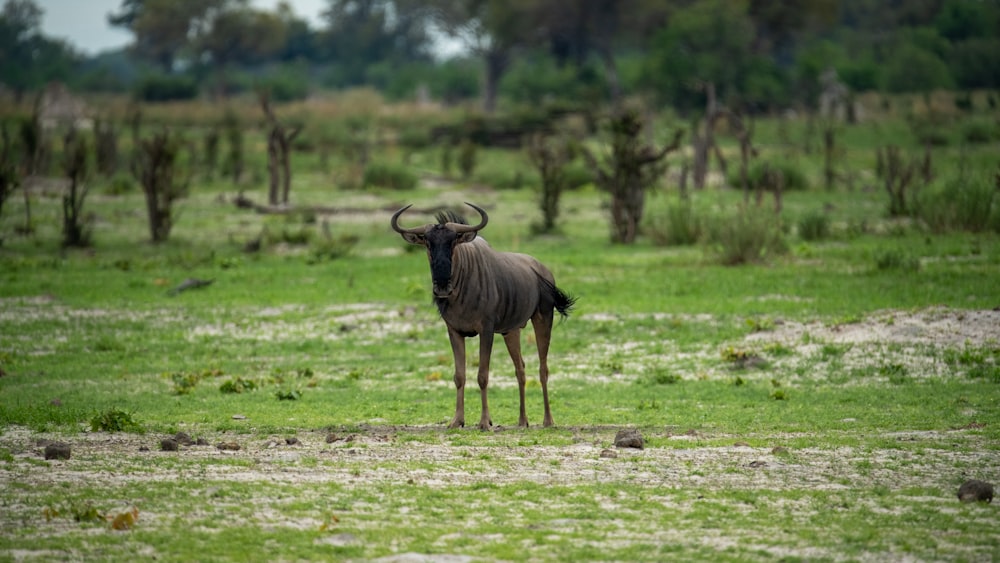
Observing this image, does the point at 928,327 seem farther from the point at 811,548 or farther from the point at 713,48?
the point at 713,48

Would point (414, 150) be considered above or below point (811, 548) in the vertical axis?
above

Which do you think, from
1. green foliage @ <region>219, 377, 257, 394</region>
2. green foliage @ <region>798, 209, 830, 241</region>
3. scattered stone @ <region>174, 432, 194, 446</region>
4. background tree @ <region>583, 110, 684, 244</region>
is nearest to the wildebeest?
scattered stone @ <region>174, 432, 194, 446</region>

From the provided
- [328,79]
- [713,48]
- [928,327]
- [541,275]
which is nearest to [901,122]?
[713,48]

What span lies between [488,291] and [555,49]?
68.6 meters

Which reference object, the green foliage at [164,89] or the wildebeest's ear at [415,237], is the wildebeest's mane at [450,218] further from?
the green foliage at [164,89]

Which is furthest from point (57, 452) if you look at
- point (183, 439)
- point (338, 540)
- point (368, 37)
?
point (368, 37)

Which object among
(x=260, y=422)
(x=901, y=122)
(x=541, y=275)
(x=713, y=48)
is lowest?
(x=260, y=422)

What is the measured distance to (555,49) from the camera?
260 ft

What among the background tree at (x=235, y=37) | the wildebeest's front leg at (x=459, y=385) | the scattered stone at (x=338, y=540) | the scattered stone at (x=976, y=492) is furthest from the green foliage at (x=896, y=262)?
the background tree at (x=235, y=37)

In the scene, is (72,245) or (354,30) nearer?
(72,245)

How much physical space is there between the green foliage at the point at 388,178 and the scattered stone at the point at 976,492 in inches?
1250

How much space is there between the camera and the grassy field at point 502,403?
317 inches

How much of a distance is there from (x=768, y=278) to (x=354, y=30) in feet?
318

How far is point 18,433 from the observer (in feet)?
38.5
